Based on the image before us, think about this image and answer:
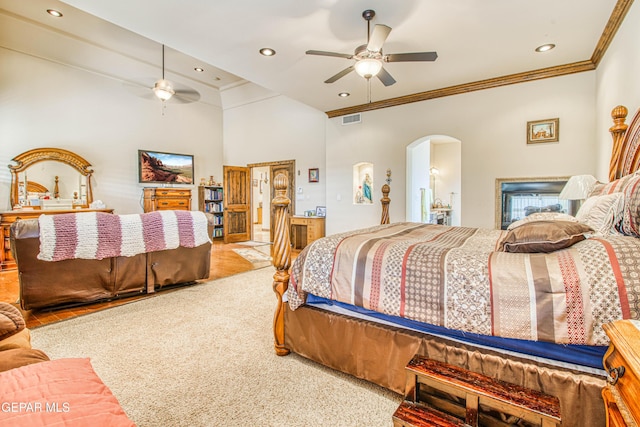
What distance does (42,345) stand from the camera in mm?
2246

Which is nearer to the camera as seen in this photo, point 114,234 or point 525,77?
point 114,234

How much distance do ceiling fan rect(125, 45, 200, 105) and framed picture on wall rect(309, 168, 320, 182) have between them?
9.07 ft

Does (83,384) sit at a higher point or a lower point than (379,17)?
lower

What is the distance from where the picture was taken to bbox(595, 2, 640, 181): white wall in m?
2.45

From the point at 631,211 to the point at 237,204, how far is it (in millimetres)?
7363

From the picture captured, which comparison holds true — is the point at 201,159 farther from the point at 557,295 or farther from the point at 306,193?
the point at 557,295

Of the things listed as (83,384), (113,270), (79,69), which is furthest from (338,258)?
(79,69)

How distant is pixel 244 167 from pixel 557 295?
7.49 metres

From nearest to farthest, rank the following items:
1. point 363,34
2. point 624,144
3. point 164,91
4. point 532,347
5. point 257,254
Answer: point 532,347 < point 624,144 < point 363,34 < point 164,91 < point 257,254

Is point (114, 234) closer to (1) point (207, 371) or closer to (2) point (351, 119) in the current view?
(1) point (207, 371)

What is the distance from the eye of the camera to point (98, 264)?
121 inches

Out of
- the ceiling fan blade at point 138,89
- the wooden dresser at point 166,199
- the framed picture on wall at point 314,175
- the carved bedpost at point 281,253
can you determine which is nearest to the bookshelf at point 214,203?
the wooden dresser at point 166,199

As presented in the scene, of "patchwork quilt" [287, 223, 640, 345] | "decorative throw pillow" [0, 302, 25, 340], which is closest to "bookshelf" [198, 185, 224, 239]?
"decorative throw pillow" [0, 302, 25, 340]

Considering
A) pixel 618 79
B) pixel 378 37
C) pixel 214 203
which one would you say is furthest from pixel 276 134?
pixel 618 79
